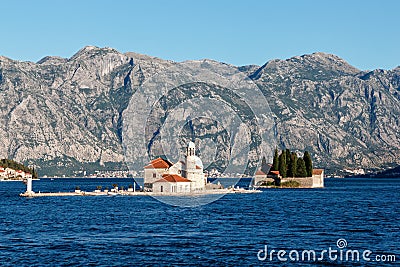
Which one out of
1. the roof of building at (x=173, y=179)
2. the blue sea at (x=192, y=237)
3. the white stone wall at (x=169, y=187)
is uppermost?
the roof of building at (x=173, y=179)

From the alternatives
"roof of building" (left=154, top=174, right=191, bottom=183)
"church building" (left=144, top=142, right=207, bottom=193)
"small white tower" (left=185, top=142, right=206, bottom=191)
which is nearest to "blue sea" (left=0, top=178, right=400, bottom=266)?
"roof of building" (left=154, top=174, right=191, bottom=183)

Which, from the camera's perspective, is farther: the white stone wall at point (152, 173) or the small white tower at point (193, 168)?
the white stone wall at point (152, 173)

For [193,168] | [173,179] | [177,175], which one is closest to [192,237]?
[173,179]

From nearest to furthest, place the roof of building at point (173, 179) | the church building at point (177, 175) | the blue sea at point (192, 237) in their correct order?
the blue sea at point (192, 237) → the roof of building at point (173, 179) → the church building at point (177, 175)

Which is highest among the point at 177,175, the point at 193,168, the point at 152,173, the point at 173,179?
the point at 193,168

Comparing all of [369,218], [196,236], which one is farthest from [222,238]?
[369,218]

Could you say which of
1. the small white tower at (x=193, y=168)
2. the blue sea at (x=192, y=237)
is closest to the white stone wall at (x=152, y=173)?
the small white tower at (x=193, y=168)

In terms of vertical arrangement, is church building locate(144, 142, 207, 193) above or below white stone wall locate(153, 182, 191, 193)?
above

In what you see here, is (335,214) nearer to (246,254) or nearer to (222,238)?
(222,238)

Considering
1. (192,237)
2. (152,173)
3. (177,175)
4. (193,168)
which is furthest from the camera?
(152,173)

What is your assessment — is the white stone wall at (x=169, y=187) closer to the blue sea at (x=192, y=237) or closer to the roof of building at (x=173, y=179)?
the roof of building at (x=173, y=179)

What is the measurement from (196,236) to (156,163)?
325 feet

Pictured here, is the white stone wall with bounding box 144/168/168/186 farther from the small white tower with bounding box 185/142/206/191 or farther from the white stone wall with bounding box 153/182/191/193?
the white stone wall with bounding box 153/182/191/193

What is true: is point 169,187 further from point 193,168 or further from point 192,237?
point 192,237
